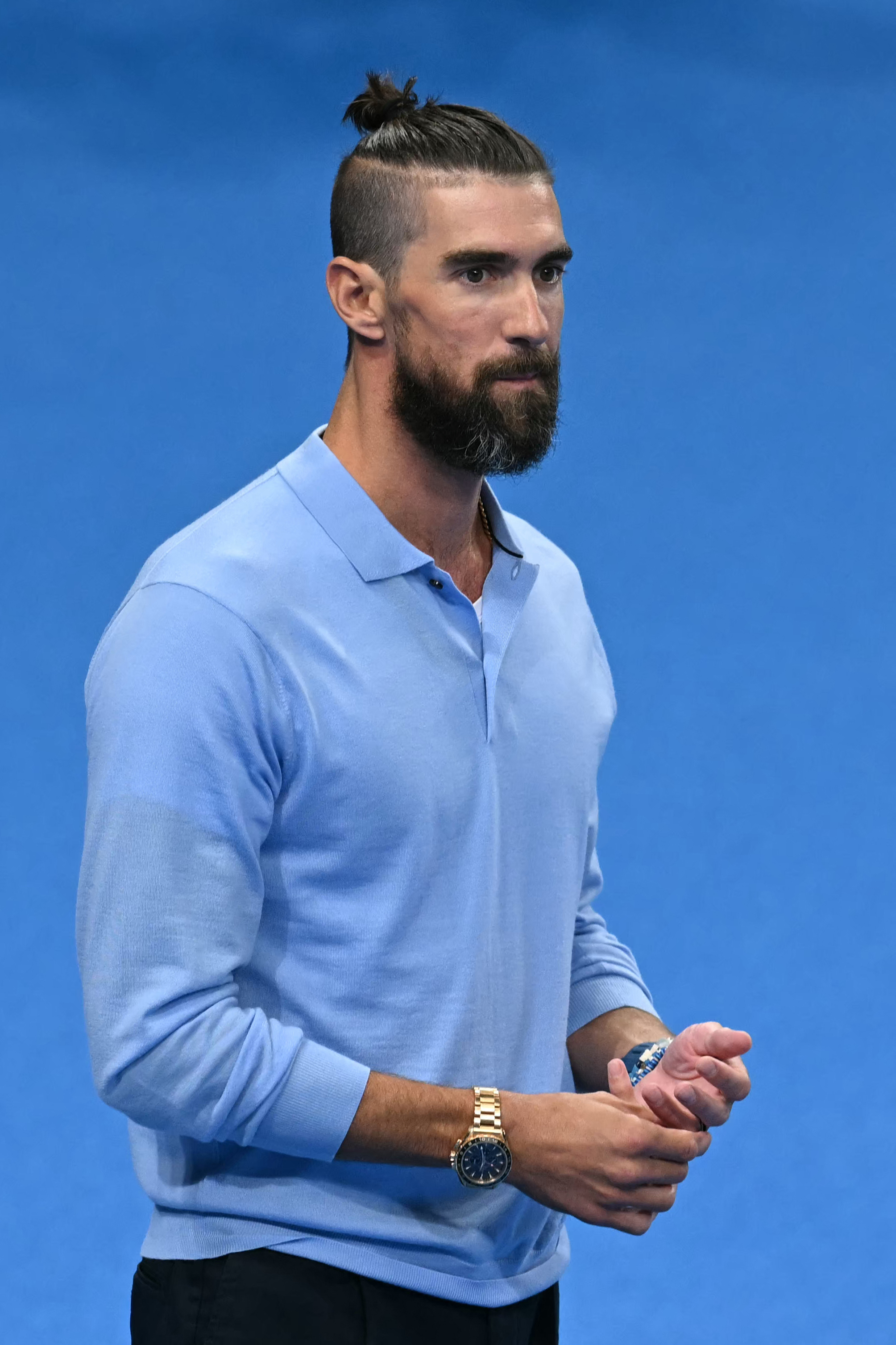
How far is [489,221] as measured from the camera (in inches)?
55.2

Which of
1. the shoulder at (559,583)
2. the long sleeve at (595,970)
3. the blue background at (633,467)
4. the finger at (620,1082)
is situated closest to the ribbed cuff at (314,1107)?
the finger at (620,1082)

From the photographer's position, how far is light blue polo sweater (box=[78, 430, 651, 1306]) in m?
1.23

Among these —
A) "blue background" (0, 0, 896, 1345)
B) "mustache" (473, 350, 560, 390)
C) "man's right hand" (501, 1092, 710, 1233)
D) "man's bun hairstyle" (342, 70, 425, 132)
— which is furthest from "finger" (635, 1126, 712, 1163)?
"blue background" (0, 0, 896, 1345)

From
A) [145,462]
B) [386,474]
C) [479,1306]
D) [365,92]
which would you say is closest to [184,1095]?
[479,1306]

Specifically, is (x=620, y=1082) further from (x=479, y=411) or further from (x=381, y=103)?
(x=381, y=103)

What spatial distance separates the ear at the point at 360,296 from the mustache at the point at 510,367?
101 millimetres

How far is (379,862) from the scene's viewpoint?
4.31ft

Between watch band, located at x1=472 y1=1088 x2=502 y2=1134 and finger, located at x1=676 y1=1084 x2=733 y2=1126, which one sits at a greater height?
finger, located at x1=676 y1=1084 x2=733 y2=1126

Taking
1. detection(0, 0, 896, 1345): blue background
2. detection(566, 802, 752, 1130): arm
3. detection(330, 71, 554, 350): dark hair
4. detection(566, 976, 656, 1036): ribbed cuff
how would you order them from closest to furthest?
1. detection(566, 802, 752, 1130): arm
2. detection(330, 71, 554, 350): dark hair
3. detection(566, 976, 656, 1036): ribbed cuff
4. detection(0, 0, 896, 1345): blue background

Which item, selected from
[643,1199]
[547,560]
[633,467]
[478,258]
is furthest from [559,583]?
[633,467]

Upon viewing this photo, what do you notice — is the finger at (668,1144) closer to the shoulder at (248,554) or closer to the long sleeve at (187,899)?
the long sleeve at (187,899)

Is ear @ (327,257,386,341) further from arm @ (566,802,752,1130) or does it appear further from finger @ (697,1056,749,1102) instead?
finger @ (697,1056,749,1102)

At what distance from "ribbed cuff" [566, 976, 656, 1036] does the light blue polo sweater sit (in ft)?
0.37

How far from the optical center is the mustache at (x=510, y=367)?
54.9 inches
